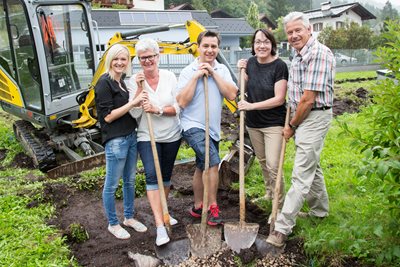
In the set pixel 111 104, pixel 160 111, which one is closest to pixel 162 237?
pixel 160 111

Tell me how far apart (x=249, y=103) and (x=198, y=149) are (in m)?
0.67

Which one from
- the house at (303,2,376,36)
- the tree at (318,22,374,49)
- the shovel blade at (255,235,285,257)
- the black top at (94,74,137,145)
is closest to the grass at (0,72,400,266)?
the shovel blade at (255,235,285,257)

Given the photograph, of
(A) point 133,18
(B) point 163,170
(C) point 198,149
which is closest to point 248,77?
(C) point 198,149

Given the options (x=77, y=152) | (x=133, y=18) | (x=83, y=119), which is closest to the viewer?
(x=83, y=119)

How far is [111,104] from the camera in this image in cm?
390

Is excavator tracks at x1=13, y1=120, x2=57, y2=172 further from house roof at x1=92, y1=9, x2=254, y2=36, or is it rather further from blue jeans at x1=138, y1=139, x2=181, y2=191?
house roof at x1=92, y1=9, x2=254, y2=36

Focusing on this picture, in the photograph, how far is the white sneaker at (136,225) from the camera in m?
4.54

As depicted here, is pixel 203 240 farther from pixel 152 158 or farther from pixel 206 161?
pixel 152 158

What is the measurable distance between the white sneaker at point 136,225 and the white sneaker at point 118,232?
16cm

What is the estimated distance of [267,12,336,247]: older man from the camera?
3568 millimetres

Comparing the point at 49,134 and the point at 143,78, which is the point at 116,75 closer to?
the point at 143,78

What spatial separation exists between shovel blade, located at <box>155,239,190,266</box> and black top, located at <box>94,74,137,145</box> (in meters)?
1.12

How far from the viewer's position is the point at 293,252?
388 cm

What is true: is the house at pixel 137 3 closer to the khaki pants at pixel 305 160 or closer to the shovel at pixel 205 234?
the shovel at pixel 205 234
